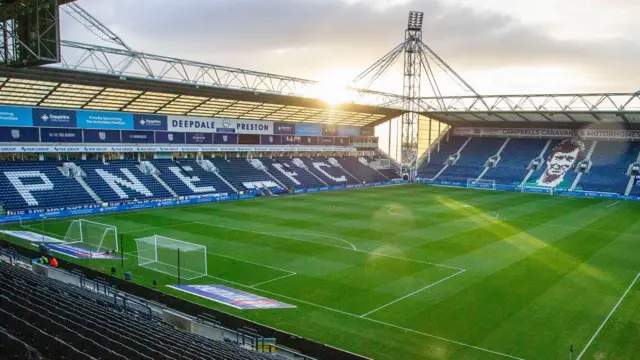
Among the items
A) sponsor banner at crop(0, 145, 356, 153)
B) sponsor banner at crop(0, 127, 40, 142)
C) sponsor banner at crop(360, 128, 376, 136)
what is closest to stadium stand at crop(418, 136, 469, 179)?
sponsor banner at crop(360, 128, 376, 136)

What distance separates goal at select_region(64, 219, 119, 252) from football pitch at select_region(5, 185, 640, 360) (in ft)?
3.95

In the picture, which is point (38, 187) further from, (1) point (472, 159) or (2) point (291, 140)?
(1) point (472, 159)

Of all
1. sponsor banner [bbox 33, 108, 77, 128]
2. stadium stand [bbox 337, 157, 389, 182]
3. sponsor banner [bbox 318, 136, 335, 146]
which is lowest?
stadium stand [bbox 337, 157, 389, 182]

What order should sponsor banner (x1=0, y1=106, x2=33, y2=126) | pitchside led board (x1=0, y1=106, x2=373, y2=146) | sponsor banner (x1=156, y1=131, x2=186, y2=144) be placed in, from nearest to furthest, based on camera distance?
1. sponsor banner (x1=0, y1=106, x2=33, y2=126)
2. pitchside led board (x1=0, y1=106, x2=373, y2=146)
3. sponsor banner (x1=156, y1=131, x2=186, y2=144)

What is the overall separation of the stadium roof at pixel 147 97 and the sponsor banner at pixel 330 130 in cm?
393

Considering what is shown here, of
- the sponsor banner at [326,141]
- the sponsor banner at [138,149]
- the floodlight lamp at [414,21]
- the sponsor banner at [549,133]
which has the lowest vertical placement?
the sponsor banner at [138,149]

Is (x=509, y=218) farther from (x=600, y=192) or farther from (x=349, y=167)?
(x=349, y=167)

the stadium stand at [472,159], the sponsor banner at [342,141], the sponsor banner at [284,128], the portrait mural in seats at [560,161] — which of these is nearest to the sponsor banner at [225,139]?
the sponsor banner at [284,128]

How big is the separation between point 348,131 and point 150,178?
3305 centimetres

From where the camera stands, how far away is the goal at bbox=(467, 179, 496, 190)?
61162mm

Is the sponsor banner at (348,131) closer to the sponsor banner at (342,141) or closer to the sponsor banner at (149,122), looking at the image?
the sponsor banner at (342,141)

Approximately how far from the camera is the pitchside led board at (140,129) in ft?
131

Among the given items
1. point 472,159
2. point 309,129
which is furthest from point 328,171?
point 472,159

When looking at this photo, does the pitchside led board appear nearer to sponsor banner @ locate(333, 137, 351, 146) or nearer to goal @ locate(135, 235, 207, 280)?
sponsor banner @ locate(333, 137, 351, 146)
